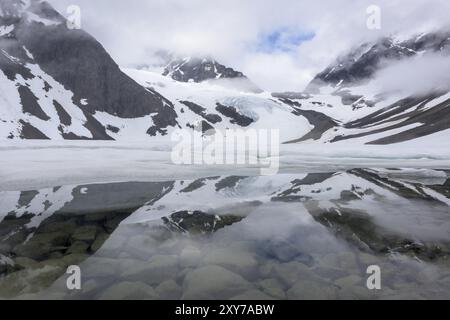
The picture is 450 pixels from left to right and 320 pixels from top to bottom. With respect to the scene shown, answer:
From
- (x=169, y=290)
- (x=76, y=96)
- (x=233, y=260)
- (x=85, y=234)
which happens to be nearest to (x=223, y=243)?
(x=233, y=260)

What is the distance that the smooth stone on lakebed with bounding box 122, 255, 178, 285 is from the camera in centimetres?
762

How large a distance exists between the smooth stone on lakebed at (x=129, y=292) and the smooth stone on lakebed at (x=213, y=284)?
0.61 metres

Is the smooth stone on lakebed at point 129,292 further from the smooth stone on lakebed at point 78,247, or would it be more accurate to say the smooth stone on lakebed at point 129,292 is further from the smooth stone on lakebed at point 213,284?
the smooth stone on lakebed at point 78,247

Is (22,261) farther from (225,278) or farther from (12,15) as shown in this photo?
(12,15)

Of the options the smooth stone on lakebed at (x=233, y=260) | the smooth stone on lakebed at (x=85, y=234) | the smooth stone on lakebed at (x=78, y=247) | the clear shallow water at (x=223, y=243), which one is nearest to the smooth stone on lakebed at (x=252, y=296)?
the clear shallow water at (x=223, y=243)

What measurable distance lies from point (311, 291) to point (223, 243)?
3.27 m

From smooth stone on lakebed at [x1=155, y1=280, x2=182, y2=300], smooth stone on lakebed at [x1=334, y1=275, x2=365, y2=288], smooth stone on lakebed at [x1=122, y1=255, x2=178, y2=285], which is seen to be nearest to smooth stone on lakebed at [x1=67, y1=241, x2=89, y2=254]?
smooth stone on lakebed at [x1=122, y1=255, x2=178, y2=285]

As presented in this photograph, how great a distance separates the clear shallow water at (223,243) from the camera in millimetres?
7203

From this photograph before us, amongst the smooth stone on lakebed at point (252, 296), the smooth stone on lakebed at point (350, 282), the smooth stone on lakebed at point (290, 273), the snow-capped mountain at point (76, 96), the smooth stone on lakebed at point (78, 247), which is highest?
the snow-capped mountain at point (76, 96)

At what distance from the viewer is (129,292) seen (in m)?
6.93

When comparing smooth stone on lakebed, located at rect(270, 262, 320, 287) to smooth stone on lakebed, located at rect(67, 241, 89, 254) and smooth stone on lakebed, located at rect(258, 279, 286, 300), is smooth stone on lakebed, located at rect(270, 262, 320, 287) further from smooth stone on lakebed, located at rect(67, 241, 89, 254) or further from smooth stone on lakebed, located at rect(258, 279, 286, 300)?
smooth stone on lakebed, located at rect(67, 241, 89, 254)

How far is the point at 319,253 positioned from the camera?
9.08m

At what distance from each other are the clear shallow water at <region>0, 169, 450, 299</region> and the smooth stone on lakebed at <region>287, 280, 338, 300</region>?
0.03m

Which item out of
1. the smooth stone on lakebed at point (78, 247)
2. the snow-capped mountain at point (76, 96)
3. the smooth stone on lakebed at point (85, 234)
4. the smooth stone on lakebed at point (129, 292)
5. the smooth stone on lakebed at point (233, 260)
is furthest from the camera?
the snow-capped mountain at point (76, 96)
